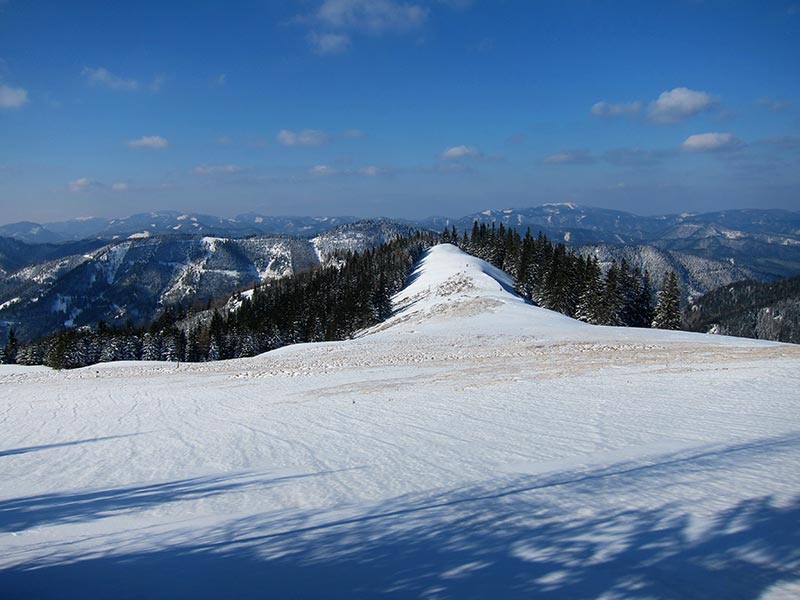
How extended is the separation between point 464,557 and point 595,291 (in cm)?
5406

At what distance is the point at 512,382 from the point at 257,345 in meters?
59.5

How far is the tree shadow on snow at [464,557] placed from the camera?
189 inches

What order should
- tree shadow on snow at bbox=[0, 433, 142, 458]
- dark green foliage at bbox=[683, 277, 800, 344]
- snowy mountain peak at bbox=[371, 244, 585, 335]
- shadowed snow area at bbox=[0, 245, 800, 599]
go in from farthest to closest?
dark green foliage at bbox=[683, 277, 800, 344], snowy mountain peak at bbox=[371, 244, 585, 335], tree shadow on snow at bbox=[0, 433, 142, 458], shadowed snow area at bbox=[0, 245, 800, 599]

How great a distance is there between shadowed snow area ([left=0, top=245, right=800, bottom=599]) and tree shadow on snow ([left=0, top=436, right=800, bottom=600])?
3 centimetres

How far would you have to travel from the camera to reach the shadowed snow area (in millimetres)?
5094

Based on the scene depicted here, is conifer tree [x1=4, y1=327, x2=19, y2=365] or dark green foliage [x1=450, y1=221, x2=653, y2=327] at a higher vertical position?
dark green foliage [x1=450, y1=221, x2=653, y2=327]

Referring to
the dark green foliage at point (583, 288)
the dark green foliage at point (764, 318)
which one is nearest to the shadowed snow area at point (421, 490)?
the dark green foliage at point (583, 288)

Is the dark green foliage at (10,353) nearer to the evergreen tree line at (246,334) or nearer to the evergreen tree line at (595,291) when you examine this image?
the evergreen tree line at (246,334)

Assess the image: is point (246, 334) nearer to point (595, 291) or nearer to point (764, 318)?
point (595, 291)

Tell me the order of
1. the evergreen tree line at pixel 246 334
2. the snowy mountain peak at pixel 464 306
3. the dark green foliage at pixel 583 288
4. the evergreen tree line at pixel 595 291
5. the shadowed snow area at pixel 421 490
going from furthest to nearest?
the evergreen tree line at pixel 246 334, the dark green foliage at pixel 583 288, the evergreen tree line at pixel 595 291, the snowy mountain peak at pixel 464 306, the shadowed snow area at pixel 421 490

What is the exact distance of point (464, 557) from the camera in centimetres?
543

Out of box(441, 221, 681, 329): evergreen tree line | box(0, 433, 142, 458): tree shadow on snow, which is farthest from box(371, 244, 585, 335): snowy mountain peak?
box(0, 433, 142, 458): tree shadow on snow

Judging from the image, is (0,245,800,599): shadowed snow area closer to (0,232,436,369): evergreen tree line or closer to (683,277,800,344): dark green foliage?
(0,232,436,369): evergreen tree line

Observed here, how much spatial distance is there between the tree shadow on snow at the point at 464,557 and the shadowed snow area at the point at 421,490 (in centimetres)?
3
